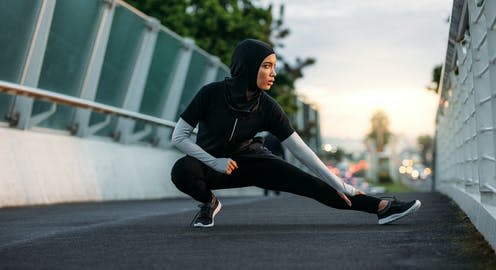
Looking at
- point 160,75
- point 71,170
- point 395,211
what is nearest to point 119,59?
point 160,75

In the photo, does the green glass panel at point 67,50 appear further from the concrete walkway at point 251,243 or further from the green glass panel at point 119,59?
the concrete walkway at point 251,243

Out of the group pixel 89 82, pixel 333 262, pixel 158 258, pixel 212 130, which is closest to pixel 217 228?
pixel 212 130

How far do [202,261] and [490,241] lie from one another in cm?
157

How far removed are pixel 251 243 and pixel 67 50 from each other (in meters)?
9.00

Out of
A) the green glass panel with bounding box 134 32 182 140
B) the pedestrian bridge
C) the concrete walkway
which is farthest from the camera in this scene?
the green glass panel with bounding box 134 32 182 140

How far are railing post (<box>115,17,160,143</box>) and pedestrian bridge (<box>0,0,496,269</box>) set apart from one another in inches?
1.0

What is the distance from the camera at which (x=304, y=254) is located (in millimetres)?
5570

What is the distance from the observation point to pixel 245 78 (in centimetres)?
747

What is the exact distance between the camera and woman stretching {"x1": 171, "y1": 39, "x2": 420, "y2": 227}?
24.5 ft

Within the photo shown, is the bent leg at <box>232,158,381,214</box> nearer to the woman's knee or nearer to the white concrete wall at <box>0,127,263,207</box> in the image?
the woman's knee

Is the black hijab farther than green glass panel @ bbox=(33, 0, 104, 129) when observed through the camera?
No

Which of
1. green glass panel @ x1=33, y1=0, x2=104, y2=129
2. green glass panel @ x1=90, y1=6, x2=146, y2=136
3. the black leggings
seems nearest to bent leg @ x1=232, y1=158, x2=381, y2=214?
the black leggings

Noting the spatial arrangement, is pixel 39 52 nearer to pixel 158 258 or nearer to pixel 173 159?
pixel 173 159

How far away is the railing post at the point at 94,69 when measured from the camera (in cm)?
1534
